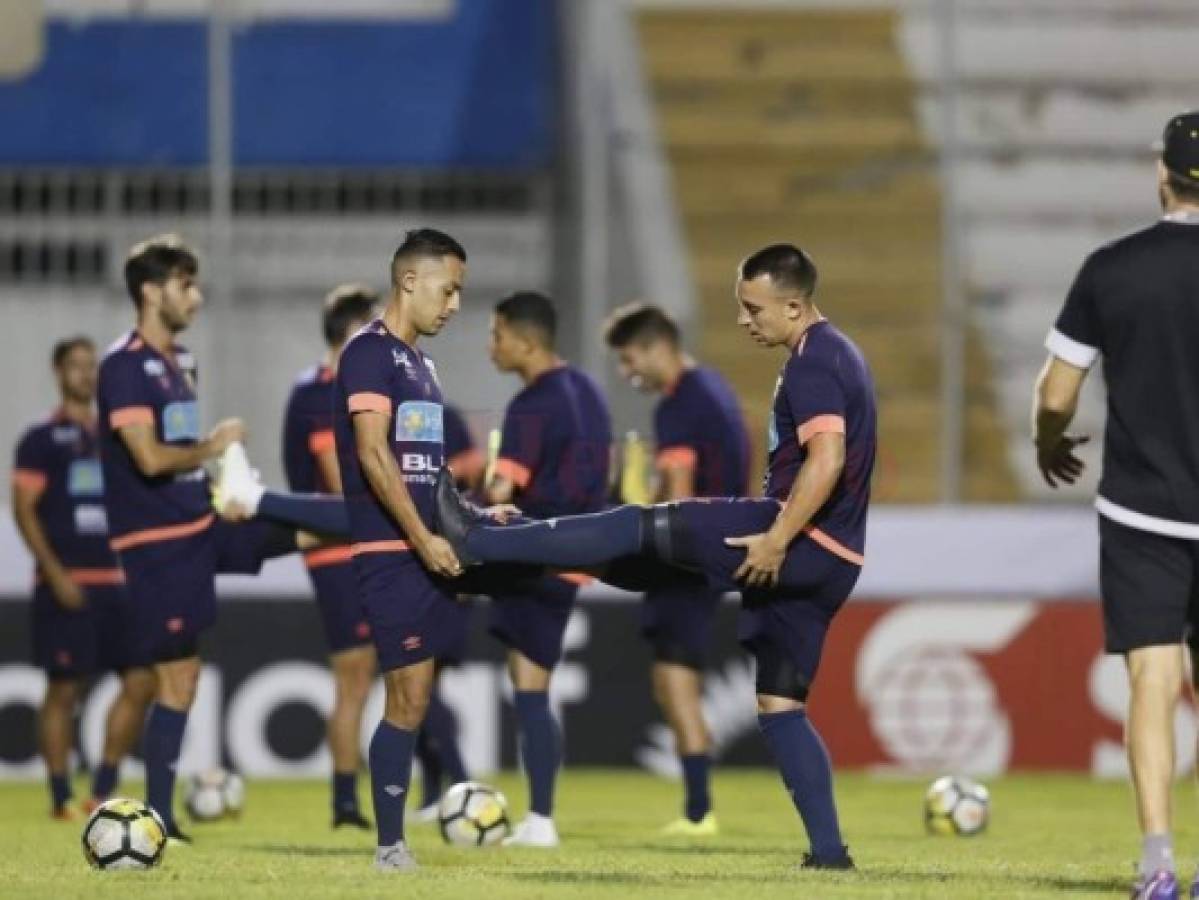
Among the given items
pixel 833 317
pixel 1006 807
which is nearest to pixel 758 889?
pixel 1006 807

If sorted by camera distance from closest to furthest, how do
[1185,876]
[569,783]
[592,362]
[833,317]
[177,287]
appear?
[1185,876] → [177,287] → [569,783] → [592,362] → [833,317]

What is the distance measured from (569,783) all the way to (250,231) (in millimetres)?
4260

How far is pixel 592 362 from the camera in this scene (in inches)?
617

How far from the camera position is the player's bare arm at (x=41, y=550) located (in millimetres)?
12922

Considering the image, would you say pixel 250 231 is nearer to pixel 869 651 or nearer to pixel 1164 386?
pixel 869 651

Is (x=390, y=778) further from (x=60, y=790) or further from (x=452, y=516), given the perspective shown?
(x=60, y=790)

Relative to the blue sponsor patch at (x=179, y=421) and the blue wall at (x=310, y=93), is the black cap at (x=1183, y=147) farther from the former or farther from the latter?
the blue wall at (x=310, y=93)

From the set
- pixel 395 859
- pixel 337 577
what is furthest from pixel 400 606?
pixel 337 577

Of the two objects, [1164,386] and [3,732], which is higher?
[1164,386]

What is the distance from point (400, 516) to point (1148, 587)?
2.27 metres

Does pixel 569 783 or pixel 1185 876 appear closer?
pixel 1185 876

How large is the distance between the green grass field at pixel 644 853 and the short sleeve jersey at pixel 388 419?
1.06 meters

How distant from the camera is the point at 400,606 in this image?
8.69 meters

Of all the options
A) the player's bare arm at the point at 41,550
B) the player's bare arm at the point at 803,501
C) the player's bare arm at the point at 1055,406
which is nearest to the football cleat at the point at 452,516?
the player's bare arm at the point at 803,501
